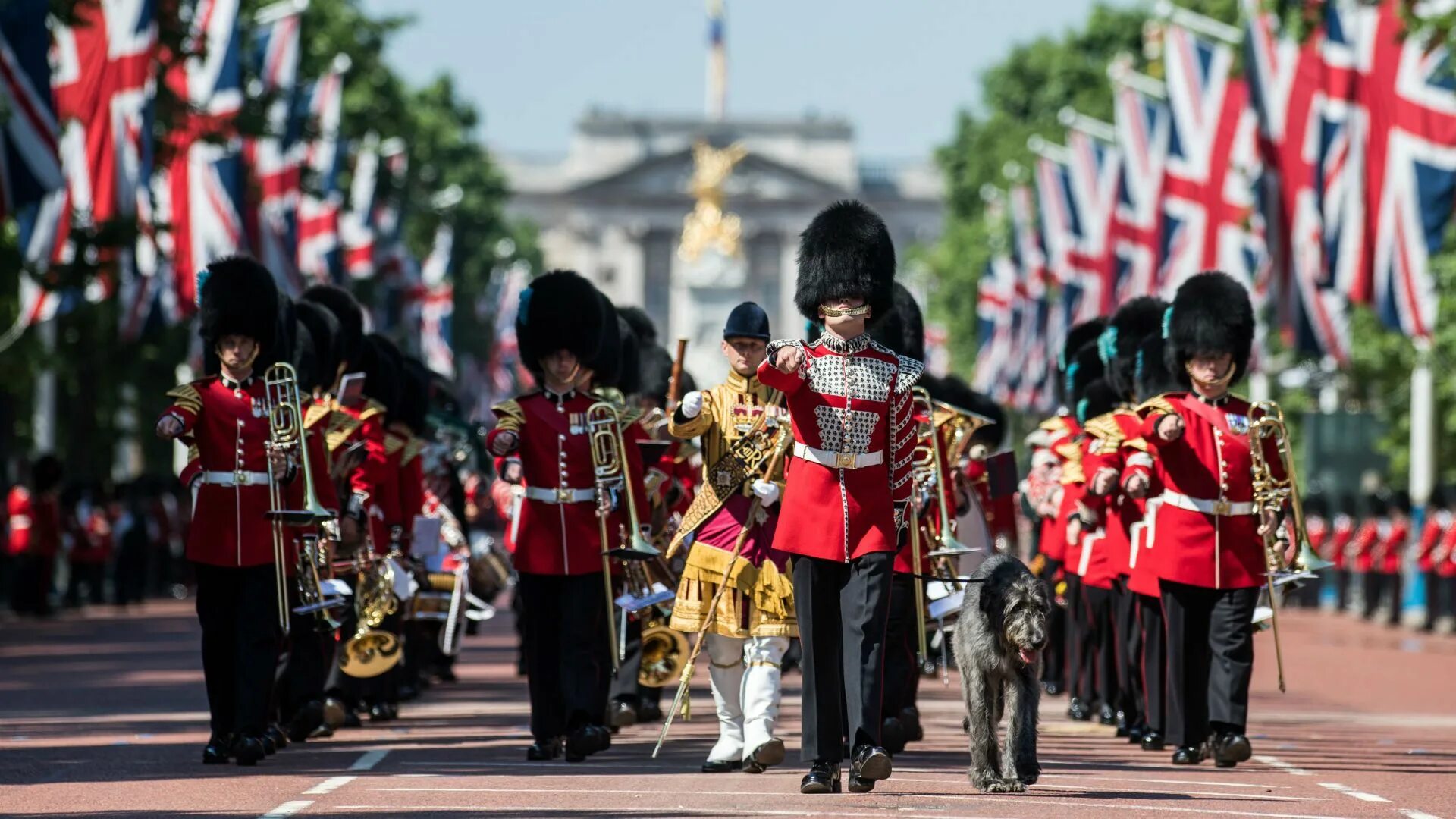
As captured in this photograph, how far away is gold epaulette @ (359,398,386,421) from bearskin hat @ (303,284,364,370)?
12.2 inches

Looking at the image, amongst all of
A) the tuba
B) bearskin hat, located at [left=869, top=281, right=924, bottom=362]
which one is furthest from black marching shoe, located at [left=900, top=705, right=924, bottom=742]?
the tuba

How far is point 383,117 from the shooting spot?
5391 cm

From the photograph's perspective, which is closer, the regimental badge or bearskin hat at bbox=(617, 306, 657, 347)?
the regimental badge

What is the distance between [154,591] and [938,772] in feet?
99.9

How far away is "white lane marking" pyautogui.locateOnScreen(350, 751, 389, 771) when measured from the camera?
475 inches

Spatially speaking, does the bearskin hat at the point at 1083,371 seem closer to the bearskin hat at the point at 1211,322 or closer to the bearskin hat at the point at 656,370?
the bearskin hat at the point at 656,370

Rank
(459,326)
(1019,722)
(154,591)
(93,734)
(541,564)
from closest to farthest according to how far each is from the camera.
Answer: (1019,722), (541,564), (93,734), (154,591), (459,326)

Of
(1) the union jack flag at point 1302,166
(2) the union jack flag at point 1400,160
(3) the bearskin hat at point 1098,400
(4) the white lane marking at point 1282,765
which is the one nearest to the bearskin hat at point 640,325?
(3) the bearskin hat at point 1098,400

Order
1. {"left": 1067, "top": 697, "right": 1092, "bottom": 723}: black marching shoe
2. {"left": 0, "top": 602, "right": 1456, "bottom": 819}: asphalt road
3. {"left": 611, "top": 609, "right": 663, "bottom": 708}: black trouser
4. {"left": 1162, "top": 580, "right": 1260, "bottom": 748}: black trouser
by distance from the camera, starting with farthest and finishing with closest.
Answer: {"left": 1067, "top": 697, "right": 1092, "bottom": 723}: black marching shoe, {"left": 611, "top": 609, "right": 663, "bottom": 708}: black trouser, {"left": 1162, "top": 580, "right": 1260, "bottom": 748}: black trouser, {"left": 0, "top": 602, "right": 1456, "bottom": 819}: asphalt road

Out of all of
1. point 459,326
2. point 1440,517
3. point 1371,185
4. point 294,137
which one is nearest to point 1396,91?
point 1371,185

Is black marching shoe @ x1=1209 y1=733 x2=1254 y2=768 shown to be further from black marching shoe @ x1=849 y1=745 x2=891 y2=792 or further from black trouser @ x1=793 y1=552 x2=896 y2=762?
black marching shoe @ x1=849 y1=745 x2=891 y2=792

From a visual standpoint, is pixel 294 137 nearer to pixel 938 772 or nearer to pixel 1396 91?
pixel 1396 91

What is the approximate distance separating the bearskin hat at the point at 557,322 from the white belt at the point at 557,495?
2.31 ft

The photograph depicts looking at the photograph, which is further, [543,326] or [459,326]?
[459,326]
